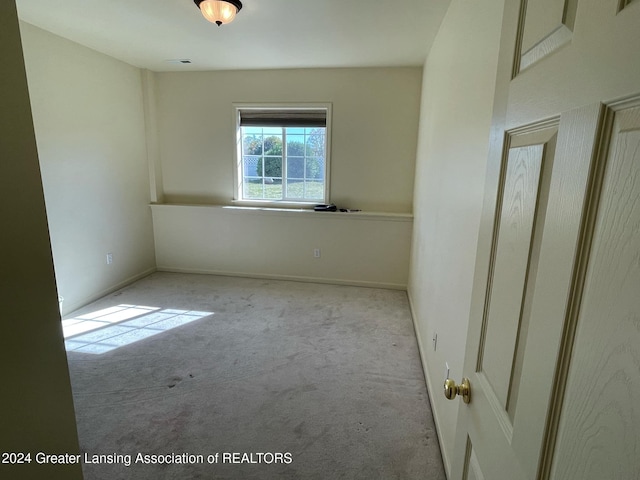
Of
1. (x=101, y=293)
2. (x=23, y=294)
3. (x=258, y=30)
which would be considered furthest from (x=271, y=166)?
(x=23, y=294)

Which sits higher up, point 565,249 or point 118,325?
point 565,249

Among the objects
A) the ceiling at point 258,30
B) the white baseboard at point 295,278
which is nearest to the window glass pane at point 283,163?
the ceiling at point 258,30

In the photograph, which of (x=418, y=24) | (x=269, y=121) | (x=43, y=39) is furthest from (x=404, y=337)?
(x=43, y=39)

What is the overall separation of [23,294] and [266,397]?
62.4 inches

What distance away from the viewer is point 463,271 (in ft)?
4.94

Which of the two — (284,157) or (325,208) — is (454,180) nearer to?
(325,208)

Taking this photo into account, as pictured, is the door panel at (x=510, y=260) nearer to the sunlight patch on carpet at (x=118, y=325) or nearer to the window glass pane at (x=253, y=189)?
the sunlight patch on carpet at (x=118, y=325)

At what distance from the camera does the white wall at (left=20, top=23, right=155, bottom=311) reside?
291cm

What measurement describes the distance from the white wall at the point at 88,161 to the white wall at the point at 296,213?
36 centimetres

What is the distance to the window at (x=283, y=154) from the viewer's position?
13.4ft

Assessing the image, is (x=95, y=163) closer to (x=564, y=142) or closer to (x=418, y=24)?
(x=418, y=24)

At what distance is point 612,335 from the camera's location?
39 centimetres

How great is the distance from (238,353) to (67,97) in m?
2.88

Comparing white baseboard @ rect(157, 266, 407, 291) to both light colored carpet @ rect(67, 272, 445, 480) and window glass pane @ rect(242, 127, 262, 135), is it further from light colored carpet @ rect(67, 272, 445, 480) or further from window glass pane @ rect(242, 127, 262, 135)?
window glass pane @ rect(242, 127, 262, 135)
